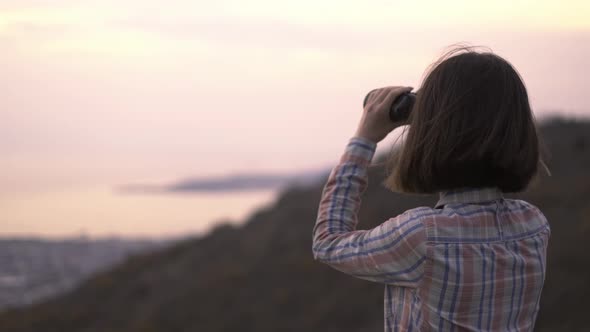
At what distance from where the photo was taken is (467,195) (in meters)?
1.87

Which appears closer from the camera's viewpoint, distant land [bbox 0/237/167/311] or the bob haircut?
the bob haircut

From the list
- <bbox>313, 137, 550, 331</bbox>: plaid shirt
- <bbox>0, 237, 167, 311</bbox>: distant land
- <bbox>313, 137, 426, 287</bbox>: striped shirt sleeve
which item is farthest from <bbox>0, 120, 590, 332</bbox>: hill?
<bbox>313, 137, 426, 287</bbox>: striped shirt sleeve

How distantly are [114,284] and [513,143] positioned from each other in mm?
16470

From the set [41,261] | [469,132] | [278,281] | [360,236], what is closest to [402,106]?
[469,132]

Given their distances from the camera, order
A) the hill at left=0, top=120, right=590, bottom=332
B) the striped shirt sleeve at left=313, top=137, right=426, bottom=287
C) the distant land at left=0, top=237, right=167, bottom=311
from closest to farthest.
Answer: the striped shirt sleeve at left=313, top=137, right=426, bottom=287, the distant land at left=0, top=237, right=167, bottom=311, the hill at left=0, top=120, right=590, bottom=332

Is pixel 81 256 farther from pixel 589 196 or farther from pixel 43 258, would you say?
pixel 589 196

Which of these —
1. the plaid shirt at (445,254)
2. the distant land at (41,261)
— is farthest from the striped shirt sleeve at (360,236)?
the distant land at (41,261)

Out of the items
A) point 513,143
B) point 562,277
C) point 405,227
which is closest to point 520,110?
point 513,143

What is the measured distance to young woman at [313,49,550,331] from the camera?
179 cm

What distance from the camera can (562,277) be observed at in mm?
8828

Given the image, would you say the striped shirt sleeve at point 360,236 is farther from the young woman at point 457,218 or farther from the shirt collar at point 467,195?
the shirt collar at point 467,195

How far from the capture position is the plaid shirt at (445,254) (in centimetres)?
178

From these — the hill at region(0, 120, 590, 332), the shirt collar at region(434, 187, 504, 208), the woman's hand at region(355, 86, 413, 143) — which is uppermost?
the woman's hand at region(355, 86, 413, 143)

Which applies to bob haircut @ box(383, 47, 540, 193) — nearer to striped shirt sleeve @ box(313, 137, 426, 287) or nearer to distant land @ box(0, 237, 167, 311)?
striped shirt sleeve @ box(313, 137, 426, 287)
